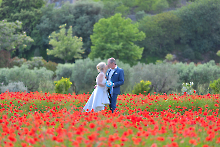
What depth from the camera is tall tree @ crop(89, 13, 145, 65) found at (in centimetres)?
3231

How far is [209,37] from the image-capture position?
166ft

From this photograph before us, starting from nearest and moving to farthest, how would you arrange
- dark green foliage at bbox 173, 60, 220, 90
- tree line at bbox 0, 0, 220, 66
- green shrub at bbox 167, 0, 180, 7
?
dark green foliage at bbox 173, 60, 220, 90 < tree line at bbox 0, 0, 220, 66 < green shrub at bbox 167, 0, 180, 7

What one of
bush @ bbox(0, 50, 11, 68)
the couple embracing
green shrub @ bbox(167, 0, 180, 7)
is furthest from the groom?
green shrub @ bbox(167, 0, 180, 7)

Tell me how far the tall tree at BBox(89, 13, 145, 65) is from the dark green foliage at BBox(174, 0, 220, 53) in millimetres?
21841

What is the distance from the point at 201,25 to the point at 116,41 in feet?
89.6

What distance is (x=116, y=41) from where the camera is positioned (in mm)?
33438

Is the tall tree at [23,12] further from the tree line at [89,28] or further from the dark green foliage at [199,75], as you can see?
the dark green foliage at [199,75]

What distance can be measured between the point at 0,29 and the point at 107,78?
18.2 m

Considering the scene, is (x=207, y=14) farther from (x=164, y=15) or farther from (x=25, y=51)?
(x=25, y=51)

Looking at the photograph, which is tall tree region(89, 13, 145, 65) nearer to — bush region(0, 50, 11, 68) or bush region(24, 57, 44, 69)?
bush region(24, 57, 44, 69)

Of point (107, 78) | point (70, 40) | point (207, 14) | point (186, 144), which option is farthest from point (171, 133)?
point (207, 14)

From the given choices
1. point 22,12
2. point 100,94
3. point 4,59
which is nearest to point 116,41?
point 4,59

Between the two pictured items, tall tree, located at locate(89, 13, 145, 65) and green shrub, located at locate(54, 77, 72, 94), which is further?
tall tree, located at locate(89, 13, 145, 65)

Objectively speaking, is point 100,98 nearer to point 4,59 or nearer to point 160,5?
point 4,59
